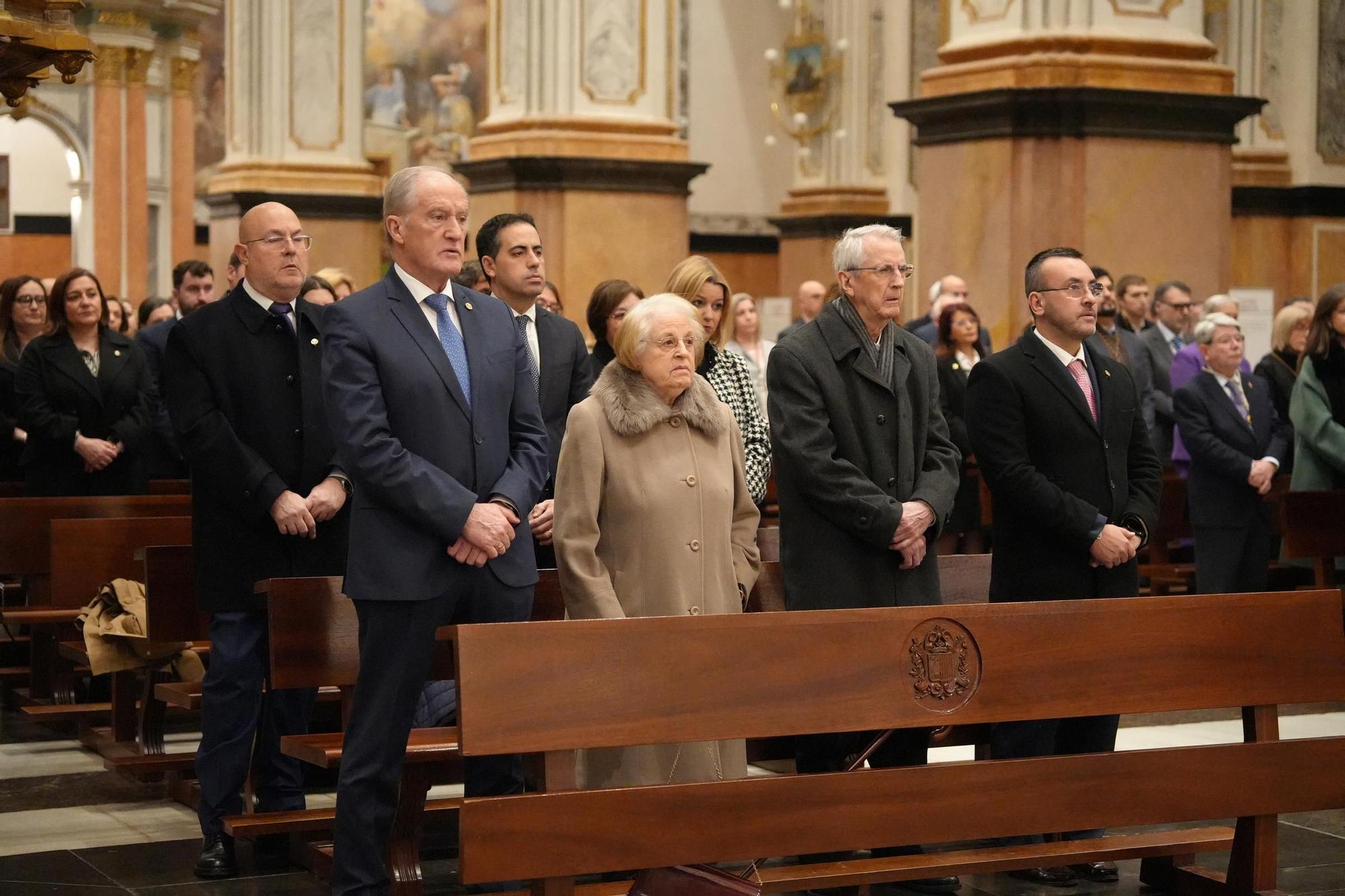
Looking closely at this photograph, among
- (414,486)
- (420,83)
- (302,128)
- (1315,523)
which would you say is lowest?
(1315,523)

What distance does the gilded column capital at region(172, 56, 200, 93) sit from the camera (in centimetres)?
2570

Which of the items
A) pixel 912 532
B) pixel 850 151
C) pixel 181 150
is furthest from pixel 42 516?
pixel 181 150

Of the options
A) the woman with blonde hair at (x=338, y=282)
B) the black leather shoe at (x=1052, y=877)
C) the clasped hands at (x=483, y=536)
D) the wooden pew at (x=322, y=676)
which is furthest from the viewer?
the woman with blonde hair at (x=338, y=282)

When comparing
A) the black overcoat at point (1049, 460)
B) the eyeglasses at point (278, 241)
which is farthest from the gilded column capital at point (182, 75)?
the black overcoat at point (1049, 460)

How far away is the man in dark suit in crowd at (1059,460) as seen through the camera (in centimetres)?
573

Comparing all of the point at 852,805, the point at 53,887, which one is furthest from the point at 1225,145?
the point at 53,887

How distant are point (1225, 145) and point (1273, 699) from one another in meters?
5.62

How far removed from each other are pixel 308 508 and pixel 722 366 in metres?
1.84

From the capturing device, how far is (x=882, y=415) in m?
5.57

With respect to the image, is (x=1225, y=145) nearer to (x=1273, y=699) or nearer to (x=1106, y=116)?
(x=1106, y=116)

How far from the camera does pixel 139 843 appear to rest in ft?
19.6

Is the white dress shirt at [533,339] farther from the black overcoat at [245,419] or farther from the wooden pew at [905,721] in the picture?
the wooden pew at [905,721]

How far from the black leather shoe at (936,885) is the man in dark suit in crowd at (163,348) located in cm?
591

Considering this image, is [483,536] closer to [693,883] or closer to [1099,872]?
[693,883]
